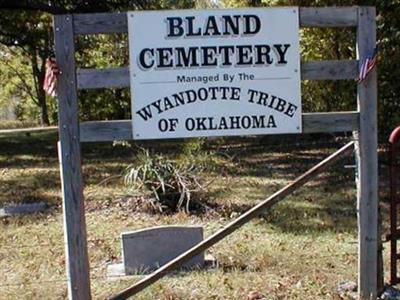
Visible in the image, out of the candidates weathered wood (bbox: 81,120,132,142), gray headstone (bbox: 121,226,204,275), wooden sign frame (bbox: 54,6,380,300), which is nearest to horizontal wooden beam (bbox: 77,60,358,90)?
wooden sign frame (bbox: 54,6,380,300)

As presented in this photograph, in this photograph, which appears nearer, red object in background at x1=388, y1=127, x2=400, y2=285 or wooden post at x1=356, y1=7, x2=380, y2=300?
wooden post at x1=356, y1=7, x2=380, y2=300

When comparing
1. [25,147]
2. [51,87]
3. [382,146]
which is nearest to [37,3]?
[25,147]

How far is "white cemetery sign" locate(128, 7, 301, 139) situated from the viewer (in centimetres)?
471

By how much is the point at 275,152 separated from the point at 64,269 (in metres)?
10.2

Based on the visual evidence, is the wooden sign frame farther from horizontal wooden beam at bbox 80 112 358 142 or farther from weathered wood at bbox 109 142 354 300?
weathered wood at bbox 109 142 354 300

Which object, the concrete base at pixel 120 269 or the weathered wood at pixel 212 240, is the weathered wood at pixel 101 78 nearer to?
the weathered wood at pixel 212 240

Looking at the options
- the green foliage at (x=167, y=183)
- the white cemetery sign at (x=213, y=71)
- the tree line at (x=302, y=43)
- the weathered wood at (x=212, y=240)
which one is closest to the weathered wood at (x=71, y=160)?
the weathered wood at (x=212, y=240)

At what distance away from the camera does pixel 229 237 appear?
7.63 meters

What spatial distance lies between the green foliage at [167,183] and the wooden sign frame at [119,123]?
389cm

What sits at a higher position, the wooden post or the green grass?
the wooden post

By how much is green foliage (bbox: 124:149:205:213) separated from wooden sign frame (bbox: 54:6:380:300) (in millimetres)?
3885

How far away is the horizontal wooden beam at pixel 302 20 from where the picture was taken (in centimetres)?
468

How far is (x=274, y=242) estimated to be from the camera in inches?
292

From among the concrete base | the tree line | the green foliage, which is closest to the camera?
the concrete base
